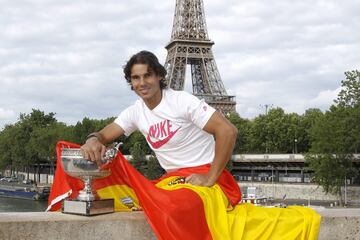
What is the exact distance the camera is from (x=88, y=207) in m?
3.63

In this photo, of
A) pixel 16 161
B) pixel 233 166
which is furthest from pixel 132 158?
pixel 16 161

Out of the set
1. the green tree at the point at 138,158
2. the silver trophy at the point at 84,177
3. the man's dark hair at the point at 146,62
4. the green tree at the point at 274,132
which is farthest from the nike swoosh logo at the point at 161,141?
the green tree at the point at 274,132

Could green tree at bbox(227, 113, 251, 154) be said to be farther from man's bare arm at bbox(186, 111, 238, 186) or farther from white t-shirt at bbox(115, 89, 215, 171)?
man's bare arm at bbox(186, 111, 238, 186)

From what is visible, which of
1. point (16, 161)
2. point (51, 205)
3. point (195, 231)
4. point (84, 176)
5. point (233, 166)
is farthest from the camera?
point (16, 161)

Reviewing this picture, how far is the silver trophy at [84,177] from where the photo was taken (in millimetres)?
3666

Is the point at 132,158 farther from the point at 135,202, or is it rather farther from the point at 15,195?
the point at 135,202

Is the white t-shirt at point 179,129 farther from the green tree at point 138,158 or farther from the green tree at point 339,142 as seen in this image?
the green tree at point 138,158

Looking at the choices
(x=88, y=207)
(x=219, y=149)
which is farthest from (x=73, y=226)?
(x=219, y=149)

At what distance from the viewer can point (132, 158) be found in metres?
50.9

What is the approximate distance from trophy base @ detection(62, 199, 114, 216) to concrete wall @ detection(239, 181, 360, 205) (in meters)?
36.0

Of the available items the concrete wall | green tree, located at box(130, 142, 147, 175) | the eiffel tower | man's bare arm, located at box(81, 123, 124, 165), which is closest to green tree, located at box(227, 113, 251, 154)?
the eiffel tower

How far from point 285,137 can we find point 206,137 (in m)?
49.3

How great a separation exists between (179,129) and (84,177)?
783 millimetres

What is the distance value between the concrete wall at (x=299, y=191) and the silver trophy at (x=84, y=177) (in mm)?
35999
